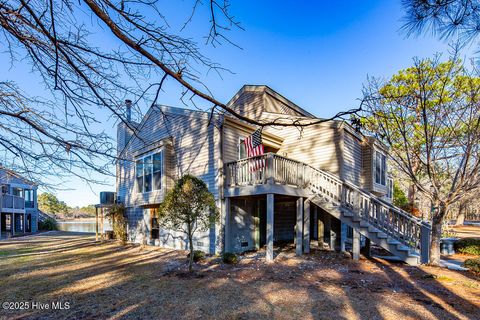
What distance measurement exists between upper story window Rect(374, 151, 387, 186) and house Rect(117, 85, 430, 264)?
5 cm

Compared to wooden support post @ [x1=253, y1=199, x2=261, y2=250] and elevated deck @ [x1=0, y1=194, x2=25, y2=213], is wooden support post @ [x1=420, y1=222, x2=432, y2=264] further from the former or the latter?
elevated deck @ [x1=0, y1=194, x2=25, y2=213]

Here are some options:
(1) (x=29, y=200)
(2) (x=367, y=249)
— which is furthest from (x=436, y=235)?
(1) (x=29, y=200)

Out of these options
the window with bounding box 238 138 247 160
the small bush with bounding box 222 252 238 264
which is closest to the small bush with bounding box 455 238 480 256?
the small bush with bounding box 222 252 238 264

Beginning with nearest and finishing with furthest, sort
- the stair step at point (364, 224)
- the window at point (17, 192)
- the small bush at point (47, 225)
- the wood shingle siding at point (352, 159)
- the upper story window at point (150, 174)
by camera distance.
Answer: the stair step at point (364, 224) → the wood shingle siding at point (352, 159) → the upper story window at point (150, 174) → the window at point (17, 192) → the small bush at point (47, 225)

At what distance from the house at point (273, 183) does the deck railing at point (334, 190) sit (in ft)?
0.11

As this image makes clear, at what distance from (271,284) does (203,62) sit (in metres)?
5.49

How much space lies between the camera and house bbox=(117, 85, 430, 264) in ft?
29.9

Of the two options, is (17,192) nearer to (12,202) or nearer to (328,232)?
(12,202)

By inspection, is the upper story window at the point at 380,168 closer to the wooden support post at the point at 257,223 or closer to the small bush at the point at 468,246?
the small bush at the point at 468,246

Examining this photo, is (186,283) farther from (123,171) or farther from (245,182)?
(123,171)

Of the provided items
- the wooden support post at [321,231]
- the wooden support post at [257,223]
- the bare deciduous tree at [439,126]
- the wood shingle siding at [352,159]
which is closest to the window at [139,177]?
the wooden support post at [257,223]

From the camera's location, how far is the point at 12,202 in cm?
2302

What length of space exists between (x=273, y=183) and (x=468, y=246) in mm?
9260

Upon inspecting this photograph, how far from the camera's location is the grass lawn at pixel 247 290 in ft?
15.5
